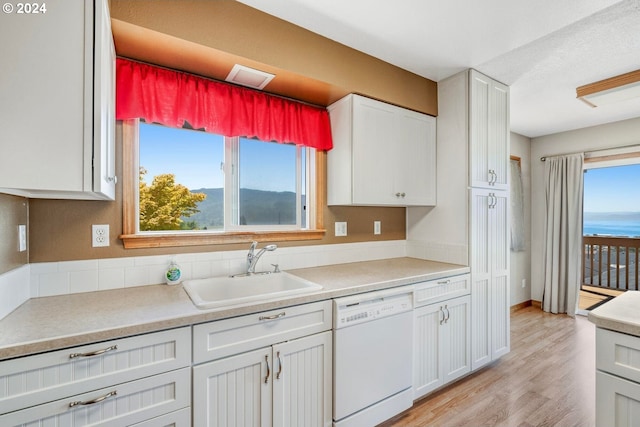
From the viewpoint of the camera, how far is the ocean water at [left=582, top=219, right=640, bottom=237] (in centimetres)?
392

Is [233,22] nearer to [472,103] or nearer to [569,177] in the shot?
[472,103]

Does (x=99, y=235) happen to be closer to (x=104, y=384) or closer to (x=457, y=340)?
(x=104, y=384)

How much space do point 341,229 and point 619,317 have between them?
5.57ft

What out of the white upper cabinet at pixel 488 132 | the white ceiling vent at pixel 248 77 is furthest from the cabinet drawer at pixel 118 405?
the white upper cabinet at pixel 488 132

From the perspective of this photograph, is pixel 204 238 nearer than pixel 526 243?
Yes

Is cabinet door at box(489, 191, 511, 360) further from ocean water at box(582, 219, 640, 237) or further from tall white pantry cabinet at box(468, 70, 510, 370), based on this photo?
ocean water at box(582, 219, 640, 237)

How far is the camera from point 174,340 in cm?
125

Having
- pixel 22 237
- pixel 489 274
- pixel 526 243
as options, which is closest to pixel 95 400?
pixel 22 237

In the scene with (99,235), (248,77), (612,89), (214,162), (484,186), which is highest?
(612,89)

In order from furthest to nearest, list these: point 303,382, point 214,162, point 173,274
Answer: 1. point 214,162
2. point 173,274
3. point 303,382

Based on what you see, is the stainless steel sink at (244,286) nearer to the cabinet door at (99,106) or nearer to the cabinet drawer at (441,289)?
the cabinet door at (99,106)

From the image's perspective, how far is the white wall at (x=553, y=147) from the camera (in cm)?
364

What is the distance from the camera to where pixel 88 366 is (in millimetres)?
1104

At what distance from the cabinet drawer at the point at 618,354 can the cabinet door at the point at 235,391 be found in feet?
4.76
